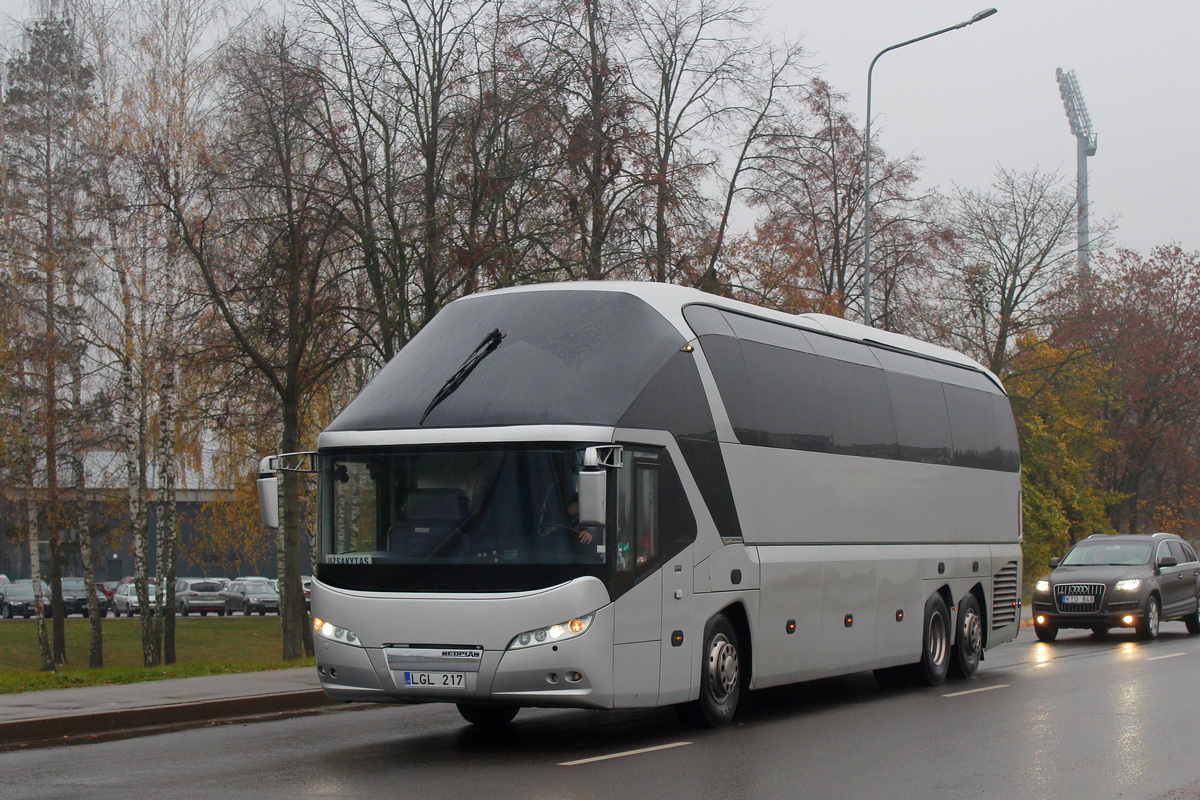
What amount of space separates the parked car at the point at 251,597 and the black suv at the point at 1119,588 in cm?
4241

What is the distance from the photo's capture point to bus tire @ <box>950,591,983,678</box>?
16922 millimetres

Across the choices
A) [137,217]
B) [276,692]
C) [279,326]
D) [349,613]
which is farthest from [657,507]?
[137,217]

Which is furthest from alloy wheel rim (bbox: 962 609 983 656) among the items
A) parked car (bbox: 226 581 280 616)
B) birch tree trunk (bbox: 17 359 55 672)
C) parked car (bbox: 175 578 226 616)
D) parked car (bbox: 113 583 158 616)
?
parked car (bbox: 113 583 158 616)

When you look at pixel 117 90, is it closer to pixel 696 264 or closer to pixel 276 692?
pixel 696 264

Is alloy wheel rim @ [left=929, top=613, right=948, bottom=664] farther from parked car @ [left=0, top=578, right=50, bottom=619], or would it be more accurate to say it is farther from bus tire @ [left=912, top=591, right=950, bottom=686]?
parked car @ [left=0, top=578, right=50, bottom=619]

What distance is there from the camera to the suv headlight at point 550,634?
33.1 ft

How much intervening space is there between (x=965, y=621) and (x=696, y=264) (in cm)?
992

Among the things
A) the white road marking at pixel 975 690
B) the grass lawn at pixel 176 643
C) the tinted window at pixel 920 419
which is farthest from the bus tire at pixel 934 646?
the grass lawn at pixel 176 643

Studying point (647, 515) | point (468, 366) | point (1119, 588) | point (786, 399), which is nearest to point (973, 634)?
point (786, 399)

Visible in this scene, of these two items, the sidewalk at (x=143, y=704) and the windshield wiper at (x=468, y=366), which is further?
the sidewalk at (x=143, y=704)

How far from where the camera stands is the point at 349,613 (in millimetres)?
10609

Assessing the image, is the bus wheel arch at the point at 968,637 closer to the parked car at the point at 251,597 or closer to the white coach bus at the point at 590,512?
the white coach bus at the point at 590,512

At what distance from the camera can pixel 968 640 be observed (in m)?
17.2

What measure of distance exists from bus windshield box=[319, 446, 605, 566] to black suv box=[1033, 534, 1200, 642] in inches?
599
